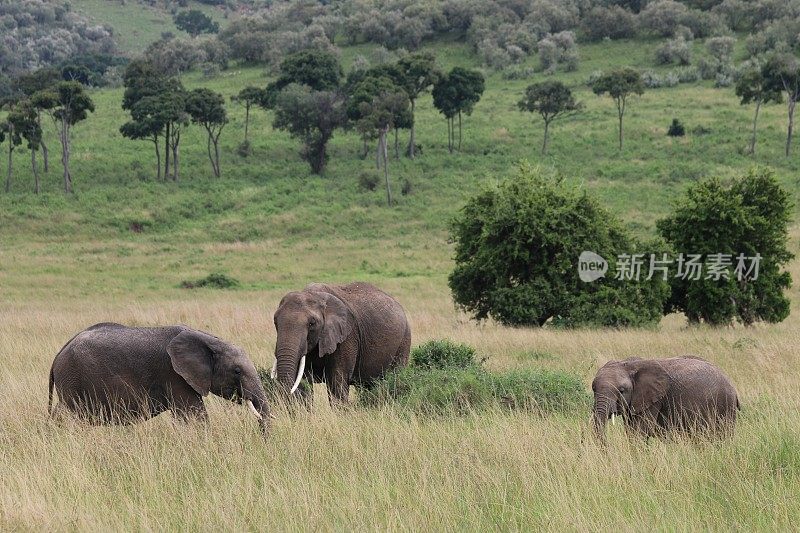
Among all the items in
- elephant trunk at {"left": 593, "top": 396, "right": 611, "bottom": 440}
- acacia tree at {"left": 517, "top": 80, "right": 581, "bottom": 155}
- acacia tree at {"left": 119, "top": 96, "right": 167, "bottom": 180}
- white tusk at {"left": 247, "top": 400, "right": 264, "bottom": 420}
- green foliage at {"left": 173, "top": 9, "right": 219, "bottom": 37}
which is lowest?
white tusk at {"left": 247, "top": 400, "right": 264, "bottom": 420}

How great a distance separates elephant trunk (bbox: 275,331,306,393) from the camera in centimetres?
1020

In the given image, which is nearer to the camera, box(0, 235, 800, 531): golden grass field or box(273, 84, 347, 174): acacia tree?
box(0, 235, 800, 531): golden grass field

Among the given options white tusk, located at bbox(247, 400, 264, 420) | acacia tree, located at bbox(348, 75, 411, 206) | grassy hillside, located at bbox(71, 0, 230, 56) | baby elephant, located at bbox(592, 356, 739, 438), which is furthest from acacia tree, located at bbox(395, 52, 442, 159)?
grassy hillside, located at bbox(71, 0, 230, 56)

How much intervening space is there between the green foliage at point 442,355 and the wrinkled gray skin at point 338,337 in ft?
3.49

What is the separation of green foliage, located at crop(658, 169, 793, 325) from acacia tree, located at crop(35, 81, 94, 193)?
4297 cm

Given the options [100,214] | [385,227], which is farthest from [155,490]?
[100,214]

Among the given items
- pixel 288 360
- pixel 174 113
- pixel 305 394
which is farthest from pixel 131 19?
pixel 288 360

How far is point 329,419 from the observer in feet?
30.4

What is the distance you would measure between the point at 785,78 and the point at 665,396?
61875 millimetres

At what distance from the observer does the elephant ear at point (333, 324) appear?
11.0 meters

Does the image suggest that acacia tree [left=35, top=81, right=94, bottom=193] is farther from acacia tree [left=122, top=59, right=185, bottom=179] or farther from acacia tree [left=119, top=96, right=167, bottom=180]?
acacia tree [left=122, top=59, right=185, bottom=179]

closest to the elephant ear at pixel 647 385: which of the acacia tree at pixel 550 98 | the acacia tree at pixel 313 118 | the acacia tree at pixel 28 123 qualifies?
the acacia tree at pixel 28 123

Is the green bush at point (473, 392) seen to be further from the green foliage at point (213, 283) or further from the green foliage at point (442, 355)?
the green foliage at point (213, 283)

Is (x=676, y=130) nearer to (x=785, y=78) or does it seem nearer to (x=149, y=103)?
(x=785, y=78)
